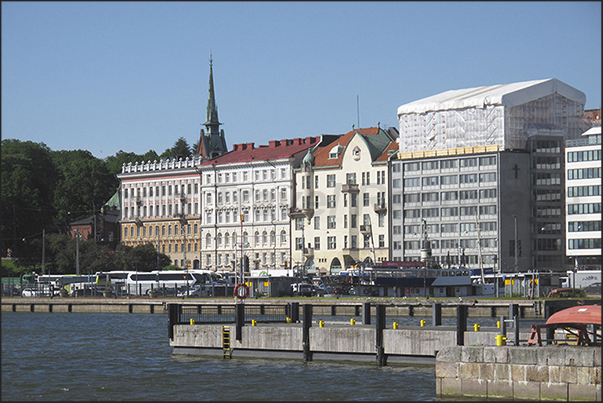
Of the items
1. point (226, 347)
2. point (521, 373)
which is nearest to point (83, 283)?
point (226, 347)

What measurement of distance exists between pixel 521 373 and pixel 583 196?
115 meters

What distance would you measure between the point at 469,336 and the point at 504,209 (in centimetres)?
10640

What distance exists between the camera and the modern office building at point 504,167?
148 meters

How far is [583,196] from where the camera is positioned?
143 m

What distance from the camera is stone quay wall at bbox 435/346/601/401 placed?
2988cm

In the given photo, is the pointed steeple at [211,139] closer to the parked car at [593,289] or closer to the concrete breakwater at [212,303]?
the concrete breakwater at [212,303]

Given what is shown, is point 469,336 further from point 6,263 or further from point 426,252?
point 6,263

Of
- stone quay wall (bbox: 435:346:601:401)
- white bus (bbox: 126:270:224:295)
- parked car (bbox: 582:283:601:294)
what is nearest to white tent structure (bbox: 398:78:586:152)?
parked car (bbox: 582:283:601:294)

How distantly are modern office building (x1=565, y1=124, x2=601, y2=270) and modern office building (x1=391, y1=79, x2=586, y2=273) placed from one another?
4947 mm

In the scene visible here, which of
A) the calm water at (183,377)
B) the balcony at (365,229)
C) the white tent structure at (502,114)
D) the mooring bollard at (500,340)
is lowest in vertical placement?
the calm water at (183,377)

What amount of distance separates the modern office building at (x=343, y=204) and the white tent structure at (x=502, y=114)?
13721mm

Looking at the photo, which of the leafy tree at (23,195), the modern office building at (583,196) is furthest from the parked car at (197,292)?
the modern office building at (583,196)

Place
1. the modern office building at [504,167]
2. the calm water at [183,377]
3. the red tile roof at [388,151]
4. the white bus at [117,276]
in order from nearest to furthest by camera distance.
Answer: the calm water at [183,377], the modern office building at [504,167], the white bus at [117,276], the red tile roof at [388,151]

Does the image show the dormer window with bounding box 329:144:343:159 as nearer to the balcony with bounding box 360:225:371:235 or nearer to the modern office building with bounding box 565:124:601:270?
the balcony with bounding box 360:225:371:235
